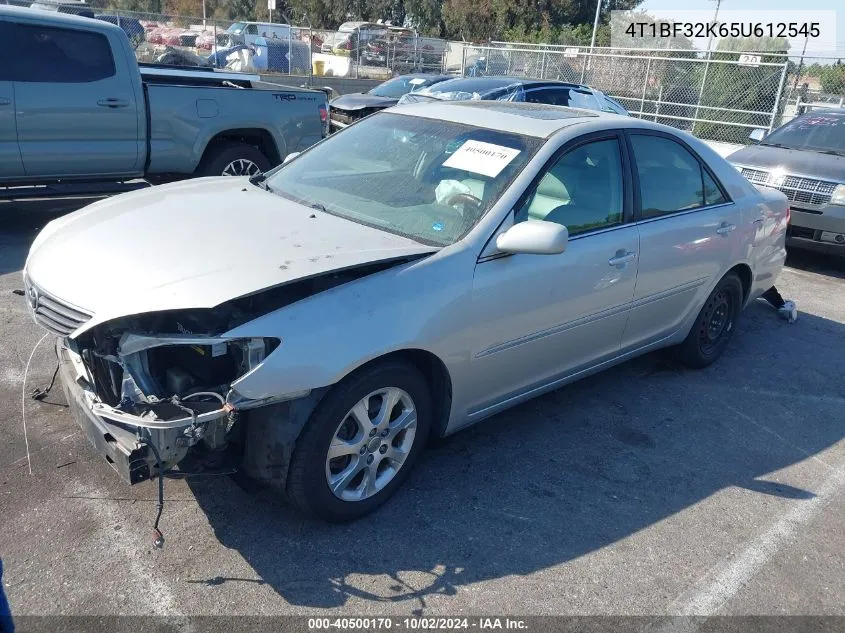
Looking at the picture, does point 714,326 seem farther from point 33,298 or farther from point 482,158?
point 33,298

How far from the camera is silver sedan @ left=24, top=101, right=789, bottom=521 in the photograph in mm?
2779

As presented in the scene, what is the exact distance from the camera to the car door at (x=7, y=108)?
6641 millimetres

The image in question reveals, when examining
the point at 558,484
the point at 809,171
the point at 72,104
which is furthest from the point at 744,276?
the point at 72,104

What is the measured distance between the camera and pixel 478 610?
2.81m

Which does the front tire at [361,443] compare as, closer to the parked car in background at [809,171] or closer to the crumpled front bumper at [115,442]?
the crumpled front bumper at [115,442]

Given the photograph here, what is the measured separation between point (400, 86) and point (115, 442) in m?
13.9

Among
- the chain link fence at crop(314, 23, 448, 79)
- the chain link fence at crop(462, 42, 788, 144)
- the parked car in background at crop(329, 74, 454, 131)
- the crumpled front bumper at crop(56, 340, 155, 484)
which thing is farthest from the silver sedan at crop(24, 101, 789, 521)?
the chain link fence at crop(314, 23, 448, 79)

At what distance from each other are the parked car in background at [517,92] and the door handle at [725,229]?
6914mm

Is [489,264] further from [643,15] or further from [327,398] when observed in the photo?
[643,15]

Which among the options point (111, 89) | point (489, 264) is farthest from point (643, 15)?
point (489, 264)

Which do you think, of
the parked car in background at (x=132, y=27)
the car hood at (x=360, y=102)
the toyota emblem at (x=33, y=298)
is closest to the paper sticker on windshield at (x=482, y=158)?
the toyota emblem at (x=33, y=298)

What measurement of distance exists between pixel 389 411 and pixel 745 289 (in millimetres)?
3522

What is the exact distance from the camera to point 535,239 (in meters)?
3.33

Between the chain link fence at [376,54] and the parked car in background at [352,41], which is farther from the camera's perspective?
the chain link fence at [376,54]
